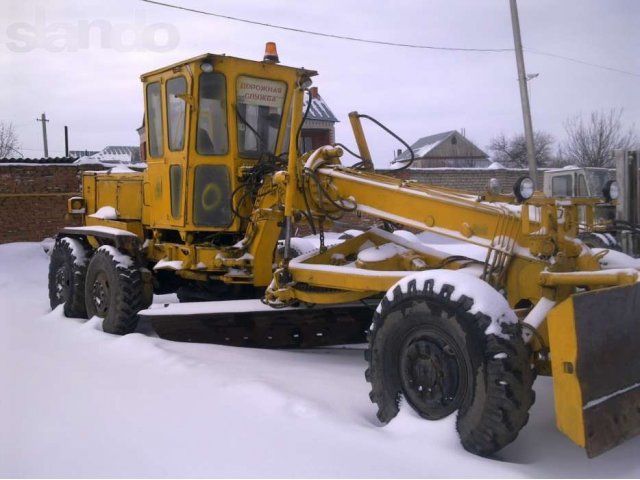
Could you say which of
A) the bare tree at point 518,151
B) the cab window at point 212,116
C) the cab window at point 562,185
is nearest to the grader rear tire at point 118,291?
the cab window at point 212,116

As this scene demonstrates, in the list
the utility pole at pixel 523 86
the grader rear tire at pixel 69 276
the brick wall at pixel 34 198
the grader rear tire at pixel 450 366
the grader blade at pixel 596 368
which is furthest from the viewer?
the utility pole at pixel 523 86

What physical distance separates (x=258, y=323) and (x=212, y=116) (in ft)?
6.85

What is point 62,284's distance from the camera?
7.66m

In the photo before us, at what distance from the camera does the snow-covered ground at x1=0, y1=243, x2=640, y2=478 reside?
10.5 feet

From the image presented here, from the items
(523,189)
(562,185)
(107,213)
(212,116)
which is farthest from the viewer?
(562,185)

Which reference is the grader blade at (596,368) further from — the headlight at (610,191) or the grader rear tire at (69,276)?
the grader rear tire at (69,276)

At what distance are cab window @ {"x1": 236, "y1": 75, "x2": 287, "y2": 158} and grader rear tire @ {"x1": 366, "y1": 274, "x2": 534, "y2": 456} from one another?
3.00 meters

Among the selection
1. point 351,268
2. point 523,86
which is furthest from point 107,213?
point 523,86

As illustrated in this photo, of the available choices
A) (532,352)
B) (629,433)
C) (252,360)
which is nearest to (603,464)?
(629,433)

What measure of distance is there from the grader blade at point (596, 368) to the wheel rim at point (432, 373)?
55 centimetres

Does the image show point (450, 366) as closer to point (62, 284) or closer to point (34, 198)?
point (62, 284)

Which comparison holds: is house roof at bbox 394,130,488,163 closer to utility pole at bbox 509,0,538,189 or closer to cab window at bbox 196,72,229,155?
utility pole at bbox 509,0,538,189

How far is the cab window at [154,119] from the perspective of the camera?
6863 mm

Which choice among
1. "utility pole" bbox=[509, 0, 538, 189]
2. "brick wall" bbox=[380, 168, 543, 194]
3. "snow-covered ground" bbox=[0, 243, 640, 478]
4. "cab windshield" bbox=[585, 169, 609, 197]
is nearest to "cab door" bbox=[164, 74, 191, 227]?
"snow-covered ground" bbox=[0, 243, 640, 478]
